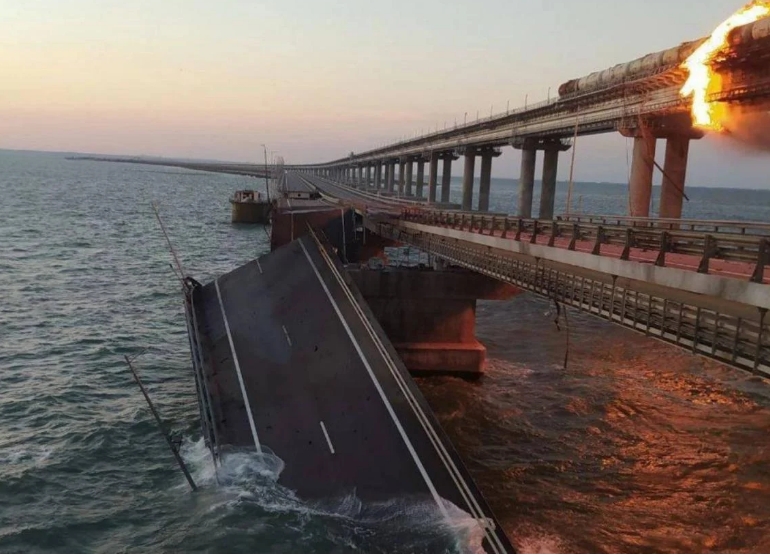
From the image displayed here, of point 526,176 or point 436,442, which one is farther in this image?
point 526,176

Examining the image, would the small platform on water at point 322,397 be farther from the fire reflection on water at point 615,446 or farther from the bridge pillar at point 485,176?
the bridge pillar at point 485,176

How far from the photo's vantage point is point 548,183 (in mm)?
65312

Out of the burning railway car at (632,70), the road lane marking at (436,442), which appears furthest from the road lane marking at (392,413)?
the burning railway car at (632,70)

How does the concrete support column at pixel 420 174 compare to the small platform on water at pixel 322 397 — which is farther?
the concrete support column at pixel 420 174

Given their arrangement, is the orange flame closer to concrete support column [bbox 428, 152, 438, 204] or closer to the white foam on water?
the white foam on water

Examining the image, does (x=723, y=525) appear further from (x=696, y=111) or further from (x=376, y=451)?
(x=696, y=111)

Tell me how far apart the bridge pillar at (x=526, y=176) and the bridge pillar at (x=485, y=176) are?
19.6m

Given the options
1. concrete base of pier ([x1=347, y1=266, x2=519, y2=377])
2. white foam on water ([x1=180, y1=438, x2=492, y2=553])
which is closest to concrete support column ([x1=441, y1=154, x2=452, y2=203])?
concrete base of pier ([x1=347, y1=266, x2=519, y2=377])

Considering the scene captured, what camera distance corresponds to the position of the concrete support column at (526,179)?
66.9 m

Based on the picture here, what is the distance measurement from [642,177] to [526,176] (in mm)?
25837

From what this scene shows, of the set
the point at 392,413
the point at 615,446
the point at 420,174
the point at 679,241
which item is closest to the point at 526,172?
the point at 615,446

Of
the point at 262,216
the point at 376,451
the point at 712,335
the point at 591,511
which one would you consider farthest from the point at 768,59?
the point at 262,216

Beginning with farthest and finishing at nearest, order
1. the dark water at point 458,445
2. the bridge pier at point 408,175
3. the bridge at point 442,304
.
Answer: the bridge pier at point 408,175 → the dark water at point 458,445 → the bridge at point 442,304

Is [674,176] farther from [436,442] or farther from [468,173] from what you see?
[468,173]
